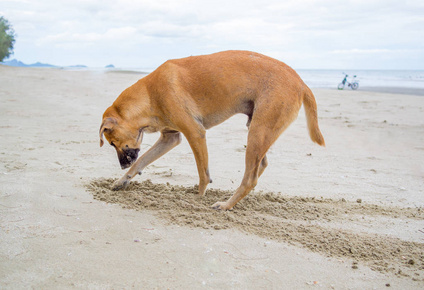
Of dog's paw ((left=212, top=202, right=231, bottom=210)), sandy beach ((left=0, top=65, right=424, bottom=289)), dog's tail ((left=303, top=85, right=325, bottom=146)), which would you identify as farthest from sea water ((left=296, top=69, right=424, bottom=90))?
dog's paw ((left=212, top=202, right=231, bottom=210))

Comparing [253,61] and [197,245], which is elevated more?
[253,61]

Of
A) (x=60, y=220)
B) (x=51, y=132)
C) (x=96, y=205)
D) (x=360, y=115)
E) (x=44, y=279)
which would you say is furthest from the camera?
(x=360, y=115)

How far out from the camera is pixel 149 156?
4863mm

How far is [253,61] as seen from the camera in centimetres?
432

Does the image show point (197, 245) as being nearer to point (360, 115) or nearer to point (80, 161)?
point (80, 161)

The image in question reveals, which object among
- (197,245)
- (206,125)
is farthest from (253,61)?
(197,245)

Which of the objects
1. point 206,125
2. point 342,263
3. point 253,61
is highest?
point 253,61

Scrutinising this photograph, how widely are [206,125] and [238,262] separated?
6.52 ft

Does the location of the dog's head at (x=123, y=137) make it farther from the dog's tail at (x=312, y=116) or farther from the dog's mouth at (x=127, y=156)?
the dog's tail at (x=312, y=116)

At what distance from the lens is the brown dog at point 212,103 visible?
4078 millimetres

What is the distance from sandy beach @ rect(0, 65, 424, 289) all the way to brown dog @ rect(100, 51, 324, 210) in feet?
1.94

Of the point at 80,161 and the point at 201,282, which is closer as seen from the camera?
the point at 201,282

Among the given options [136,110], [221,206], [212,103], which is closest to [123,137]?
[136,110]

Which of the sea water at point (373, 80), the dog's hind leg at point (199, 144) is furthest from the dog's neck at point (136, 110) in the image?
the sea water at point (373, 80)
